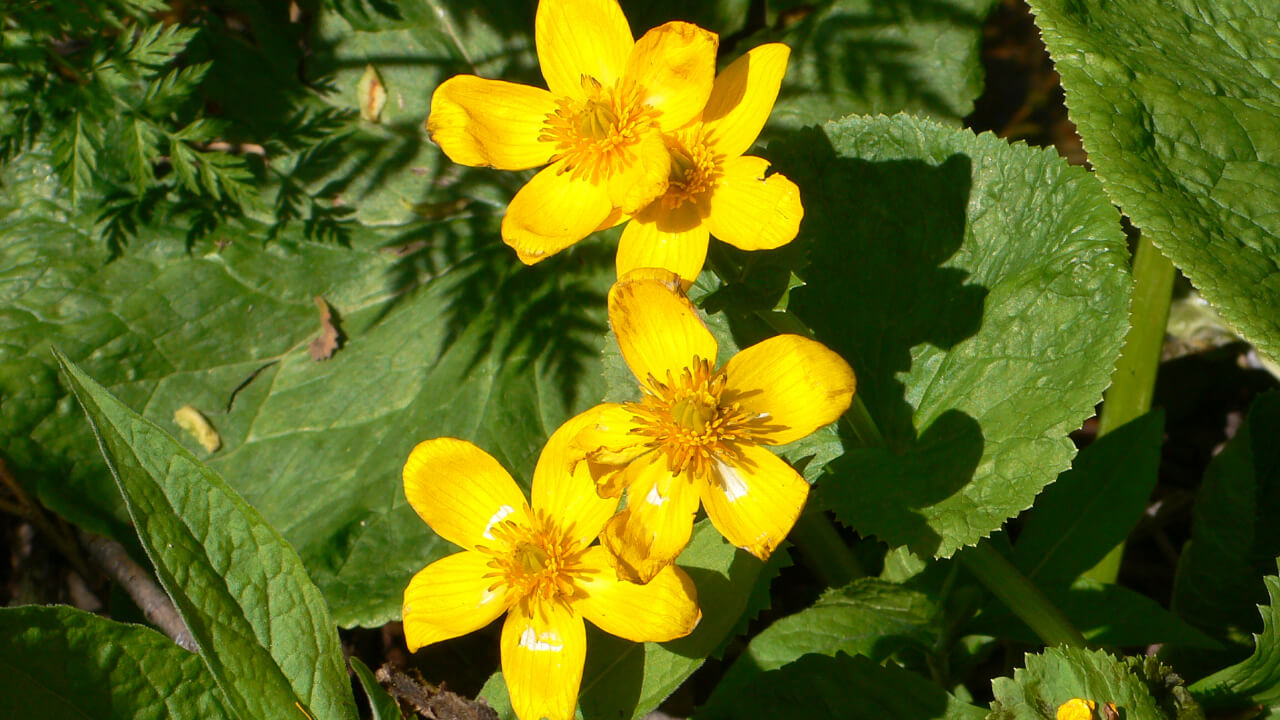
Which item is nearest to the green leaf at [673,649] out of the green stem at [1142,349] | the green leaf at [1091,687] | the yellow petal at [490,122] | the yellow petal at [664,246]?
the green leaf at [1091,687]

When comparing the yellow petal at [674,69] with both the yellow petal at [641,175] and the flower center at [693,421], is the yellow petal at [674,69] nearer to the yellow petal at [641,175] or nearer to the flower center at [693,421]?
the yellow petal at [641,175]

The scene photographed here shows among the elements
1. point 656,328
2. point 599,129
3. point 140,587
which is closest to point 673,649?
point 656,328

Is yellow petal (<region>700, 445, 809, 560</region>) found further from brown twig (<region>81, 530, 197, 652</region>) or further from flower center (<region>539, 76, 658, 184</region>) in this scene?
brown twig (<region>81, 530, 197, 652</region>)

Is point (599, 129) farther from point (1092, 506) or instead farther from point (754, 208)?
point (1092, 506)

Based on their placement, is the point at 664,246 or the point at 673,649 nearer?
the point at 664,246

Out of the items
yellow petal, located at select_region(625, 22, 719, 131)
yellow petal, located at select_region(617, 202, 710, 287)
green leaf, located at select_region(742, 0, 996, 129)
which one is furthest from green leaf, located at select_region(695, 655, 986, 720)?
green leaf, located at select_region(742, 0, 996, 129)

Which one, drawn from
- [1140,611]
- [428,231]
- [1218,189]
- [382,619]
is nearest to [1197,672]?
[1140,611]
